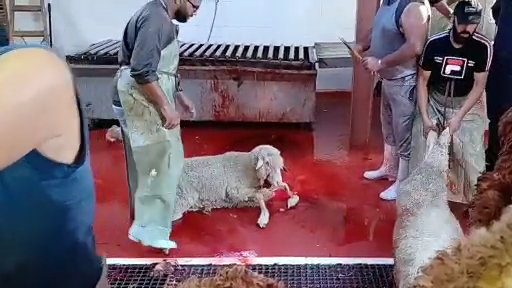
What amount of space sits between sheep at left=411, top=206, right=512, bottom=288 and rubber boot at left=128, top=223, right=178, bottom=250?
213cm

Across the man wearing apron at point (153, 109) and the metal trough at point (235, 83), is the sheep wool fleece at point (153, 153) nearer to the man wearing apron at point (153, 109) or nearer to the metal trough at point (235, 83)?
the man wearing apron at point (153, 109)

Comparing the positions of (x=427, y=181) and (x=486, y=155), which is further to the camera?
(x=486, y=155)


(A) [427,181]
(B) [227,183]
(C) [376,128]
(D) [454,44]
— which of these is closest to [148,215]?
(B) [227,183]

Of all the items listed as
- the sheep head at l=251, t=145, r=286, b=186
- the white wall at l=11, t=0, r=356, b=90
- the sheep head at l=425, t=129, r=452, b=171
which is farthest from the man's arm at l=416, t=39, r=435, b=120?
the white wall at l=11, t=0, r=356, b=90

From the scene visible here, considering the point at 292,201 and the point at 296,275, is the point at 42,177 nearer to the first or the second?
the point at 296,275

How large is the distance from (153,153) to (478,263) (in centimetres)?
212

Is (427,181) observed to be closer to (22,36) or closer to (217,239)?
(217,239)

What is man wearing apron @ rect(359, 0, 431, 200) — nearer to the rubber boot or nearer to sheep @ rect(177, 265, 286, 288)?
the rubber boot

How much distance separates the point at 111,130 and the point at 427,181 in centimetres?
287

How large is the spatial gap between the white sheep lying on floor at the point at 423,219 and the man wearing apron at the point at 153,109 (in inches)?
41.4

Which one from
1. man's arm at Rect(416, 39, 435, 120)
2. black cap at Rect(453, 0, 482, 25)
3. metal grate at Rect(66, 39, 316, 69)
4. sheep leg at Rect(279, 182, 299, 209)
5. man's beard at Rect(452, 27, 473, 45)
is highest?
black cap at Rect(453, 0, 482, 25)

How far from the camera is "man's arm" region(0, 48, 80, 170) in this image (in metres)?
0.87

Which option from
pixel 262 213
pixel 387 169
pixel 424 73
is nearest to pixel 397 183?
pixel 387 169

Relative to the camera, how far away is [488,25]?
4941mm
